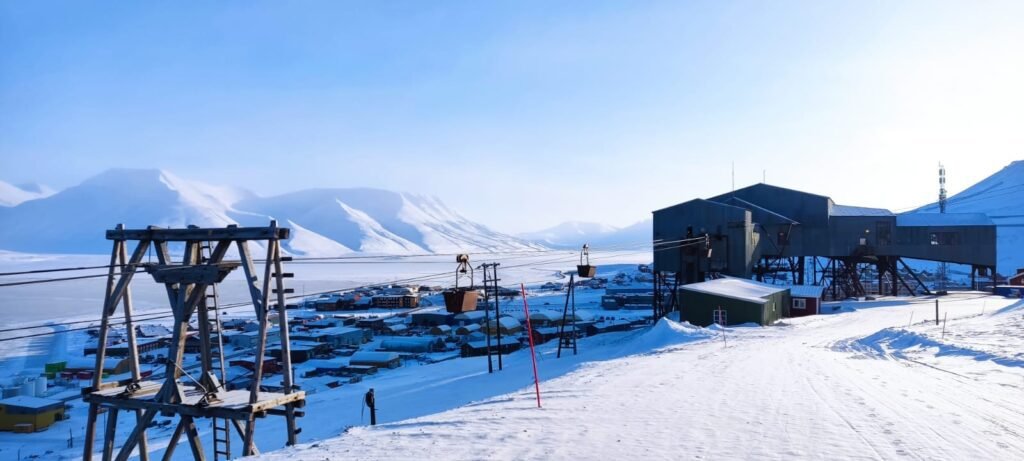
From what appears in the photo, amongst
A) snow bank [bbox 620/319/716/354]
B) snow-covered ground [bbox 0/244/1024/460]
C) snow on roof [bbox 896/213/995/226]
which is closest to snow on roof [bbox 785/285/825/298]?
snow-covered ground [bbox 0/244/1024/460]

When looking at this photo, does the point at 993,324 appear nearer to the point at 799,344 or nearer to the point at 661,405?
the point at 799,344

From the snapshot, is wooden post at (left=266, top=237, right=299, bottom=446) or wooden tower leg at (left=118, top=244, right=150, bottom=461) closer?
wooden post at (left=266, top=237, right=299, bottom=446)

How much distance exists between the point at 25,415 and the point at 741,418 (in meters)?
31.8

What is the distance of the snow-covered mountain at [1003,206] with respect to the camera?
412 ft

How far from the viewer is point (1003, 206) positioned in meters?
158

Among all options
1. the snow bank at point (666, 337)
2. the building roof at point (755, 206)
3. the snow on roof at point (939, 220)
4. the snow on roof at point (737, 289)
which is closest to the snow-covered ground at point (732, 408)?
the snow bank at point (666, 337)

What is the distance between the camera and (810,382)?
13.5 m

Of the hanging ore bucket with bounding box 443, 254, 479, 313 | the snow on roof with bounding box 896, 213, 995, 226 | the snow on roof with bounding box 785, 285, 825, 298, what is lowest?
the snow on roof with bounding box 785, 285, 825, 298

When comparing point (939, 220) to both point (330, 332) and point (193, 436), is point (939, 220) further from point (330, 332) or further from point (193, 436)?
point (193, 436)

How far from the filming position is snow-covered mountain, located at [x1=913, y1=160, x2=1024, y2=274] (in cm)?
12553

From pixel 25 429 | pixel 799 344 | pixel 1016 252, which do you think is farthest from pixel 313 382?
pixel 1016 252

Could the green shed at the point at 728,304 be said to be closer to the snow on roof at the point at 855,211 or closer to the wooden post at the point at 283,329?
the snow on roof at the point at 855,211

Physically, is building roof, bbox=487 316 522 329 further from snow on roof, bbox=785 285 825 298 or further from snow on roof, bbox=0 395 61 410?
snow on roof, bbox=0 395 61 410

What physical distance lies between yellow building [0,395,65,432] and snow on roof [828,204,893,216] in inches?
1919
